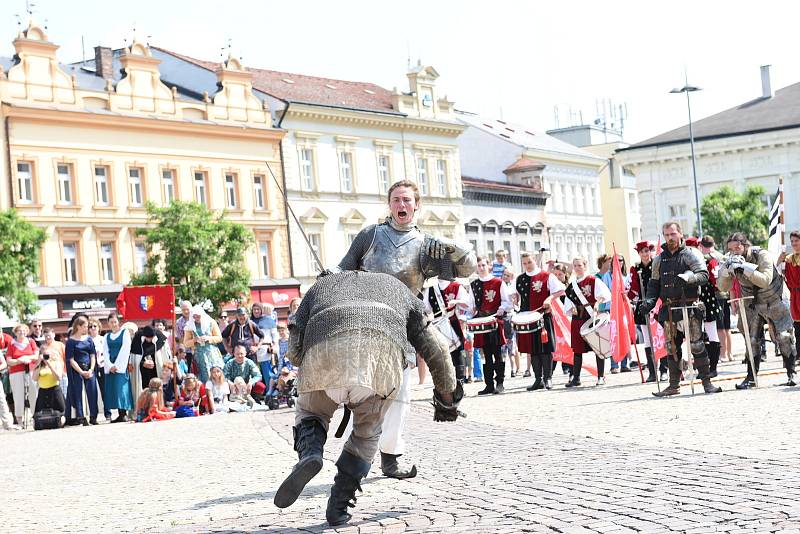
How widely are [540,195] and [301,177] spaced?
76.7 feet

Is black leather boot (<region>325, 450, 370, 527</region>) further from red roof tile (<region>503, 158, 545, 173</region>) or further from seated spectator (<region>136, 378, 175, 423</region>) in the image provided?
red roof tile (<region>503, 158, 545, 173</region>)

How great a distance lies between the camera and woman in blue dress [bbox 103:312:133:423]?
22250 mm

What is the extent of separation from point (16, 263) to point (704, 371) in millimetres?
33711

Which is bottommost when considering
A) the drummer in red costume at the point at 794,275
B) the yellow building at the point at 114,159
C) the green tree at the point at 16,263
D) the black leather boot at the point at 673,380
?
the black leather boot at the point at 673,380

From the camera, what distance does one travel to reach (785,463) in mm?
8969

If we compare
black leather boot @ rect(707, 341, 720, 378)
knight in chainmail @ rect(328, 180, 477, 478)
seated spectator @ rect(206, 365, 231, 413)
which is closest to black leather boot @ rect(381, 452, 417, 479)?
knight in chainmail @ rect(328, 180, 477, 478)

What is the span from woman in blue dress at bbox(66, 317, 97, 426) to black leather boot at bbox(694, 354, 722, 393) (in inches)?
378

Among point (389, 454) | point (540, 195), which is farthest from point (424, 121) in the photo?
point (389, 454)

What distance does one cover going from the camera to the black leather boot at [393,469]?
942cm

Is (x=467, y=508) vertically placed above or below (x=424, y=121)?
below

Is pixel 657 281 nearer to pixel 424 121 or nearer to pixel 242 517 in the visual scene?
pixel 242 517

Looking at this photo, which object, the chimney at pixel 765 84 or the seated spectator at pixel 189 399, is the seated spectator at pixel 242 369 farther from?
the chimney at pixel 765 84

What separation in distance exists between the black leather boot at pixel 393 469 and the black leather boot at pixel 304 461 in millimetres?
1669

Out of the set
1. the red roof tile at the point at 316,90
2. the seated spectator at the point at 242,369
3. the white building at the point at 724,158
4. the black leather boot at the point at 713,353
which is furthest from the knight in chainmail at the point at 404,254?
the white building at the point at 724,158
